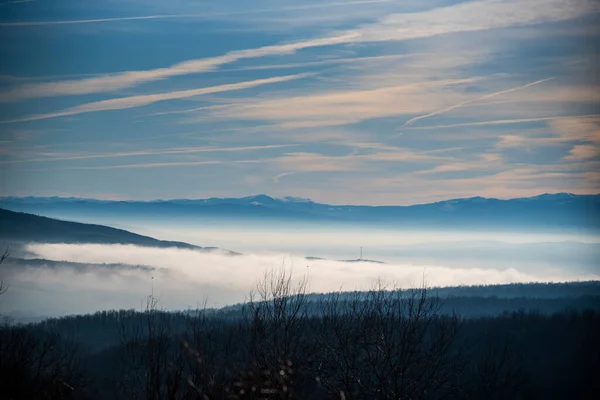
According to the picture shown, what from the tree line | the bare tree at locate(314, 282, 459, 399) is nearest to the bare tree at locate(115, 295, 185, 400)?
the tree line

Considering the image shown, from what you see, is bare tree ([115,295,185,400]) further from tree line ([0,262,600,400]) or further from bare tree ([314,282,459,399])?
bare tree ([314,282,459,399])

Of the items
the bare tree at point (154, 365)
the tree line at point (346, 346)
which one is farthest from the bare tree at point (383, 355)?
the bare tree at point (154, 365)

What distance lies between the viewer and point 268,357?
20.6 meters

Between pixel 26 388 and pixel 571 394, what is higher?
pixel 26 388

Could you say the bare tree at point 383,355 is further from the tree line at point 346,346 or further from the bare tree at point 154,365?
the bare tree at point 154,365

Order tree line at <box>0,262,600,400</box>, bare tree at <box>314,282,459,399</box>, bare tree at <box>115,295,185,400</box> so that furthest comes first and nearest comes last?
tree line at <box>0,262,600,400</box>, bare tree at <box>314,282,459,399</box>, bare tree at <box>115,295,185,400</box>

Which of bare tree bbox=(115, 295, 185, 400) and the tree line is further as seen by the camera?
the tree line

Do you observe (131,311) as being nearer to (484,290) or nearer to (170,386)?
(484,290)

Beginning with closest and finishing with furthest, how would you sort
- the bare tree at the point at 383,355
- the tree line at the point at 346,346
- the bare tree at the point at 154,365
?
the bare tree at the point at 154,365 < the bare tree at the point at 383,355 < the tree line at the point at 346,346

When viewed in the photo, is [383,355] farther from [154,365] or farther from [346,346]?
[154,365]

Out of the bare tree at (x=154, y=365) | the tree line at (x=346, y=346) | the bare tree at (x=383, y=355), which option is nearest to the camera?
the bare tree at (x=154, y=365)

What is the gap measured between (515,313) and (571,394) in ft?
89.9

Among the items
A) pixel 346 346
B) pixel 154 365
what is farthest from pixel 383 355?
pixel 154 365

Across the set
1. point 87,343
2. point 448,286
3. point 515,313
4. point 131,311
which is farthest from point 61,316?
point 515,313
